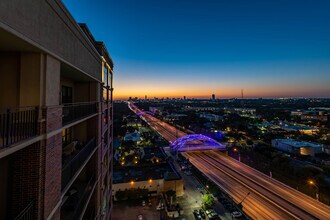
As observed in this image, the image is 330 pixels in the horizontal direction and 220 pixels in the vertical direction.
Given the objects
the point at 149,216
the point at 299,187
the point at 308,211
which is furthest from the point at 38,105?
the point at 299,187

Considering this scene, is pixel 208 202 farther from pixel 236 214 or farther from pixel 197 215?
pixel 236 214

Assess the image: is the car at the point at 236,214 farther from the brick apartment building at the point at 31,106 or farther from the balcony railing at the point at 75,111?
the brick apartment building at the point at 31,106

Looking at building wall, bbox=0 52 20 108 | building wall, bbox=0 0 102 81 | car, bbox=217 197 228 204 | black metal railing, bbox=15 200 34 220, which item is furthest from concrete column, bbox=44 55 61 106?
car, bbox=217 197 228 204

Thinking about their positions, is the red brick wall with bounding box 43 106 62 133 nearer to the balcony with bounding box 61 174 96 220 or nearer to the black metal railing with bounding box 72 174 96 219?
the balcony with bounding box 61 174 96 220

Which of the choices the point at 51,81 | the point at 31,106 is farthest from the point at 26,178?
the point at 51,81

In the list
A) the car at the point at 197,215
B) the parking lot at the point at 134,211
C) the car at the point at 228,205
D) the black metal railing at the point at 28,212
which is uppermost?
the black metal railing at the point at 28,212

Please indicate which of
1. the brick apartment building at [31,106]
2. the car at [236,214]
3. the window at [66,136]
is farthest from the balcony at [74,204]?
the car at [236,214]

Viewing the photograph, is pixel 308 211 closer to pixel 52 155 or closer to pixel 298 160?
pixel 298 160
